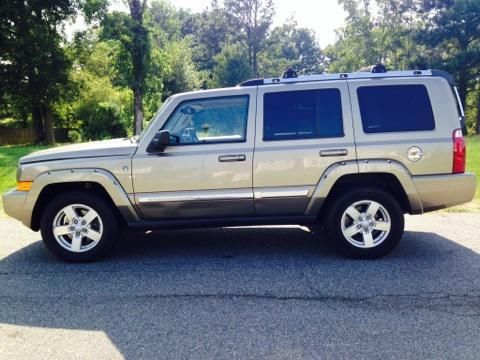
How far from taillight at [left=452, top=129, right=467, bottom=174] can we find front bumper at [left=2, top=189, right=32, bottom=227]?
4.87 m

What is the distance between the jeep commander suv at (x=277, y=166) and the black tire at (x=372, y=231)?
1 cm

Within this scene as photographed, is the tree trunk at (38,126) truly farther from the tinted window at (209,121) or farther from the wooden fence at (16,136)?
the tinted window at (209,121)

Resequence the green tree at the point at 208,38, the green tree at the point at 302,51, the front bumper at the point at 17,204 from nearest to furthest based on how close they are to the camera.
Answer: the front bumper at the point at 17,204 → the green tree at the point at 208,38 → the green tree at the point at 302,51

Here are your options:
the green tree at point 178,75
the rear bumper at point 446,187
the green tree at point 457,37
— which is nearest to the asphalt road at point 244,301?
the rear bumper at point 446,187

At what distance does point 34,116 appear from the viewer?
32938 millimetres

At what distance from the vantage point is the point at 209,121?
4.92m

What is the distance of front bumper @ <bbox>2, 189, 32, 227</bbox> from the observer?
16.2ft

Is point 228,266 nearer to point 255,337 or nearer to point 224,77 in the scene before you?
point 255,337

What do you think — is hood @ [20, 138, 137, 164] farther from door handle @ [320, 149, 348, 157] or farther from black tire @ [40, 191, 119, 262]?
door handle @ [320, 149, 348, 157]

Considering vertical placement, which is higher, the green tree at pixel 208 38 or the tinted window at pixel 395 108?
the green tree at pixel 208 38

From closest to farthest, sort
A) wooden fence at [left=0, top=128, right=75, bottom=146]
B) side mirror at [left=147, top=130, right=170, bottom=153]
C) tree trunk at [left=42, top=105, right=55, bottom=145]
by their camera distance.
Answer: side mirror at [left=147, top=130, right=170, bottom=153]
tree trunk at [left=42, top=105, right=55, bottom=145]
wooden fence at [left=0, top=128, right=75, bottom=146]

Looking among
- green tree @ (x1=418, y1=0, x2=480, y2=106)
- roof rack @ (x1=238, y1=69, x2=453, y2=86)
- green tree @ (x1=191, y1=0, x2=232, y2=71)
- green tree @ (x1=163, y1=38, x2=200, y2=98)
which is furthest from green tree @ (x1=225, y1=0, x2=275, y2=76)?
roof rack @ (x1=238, y1=69, x2=453, y2=86)

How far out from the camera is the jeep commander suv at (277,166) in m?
4.80

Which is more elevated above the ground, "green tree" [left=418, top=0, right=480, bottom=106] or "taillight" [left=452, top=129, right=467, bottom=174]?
"green tree" [left=418, top=0, right=480, bottom=106]
